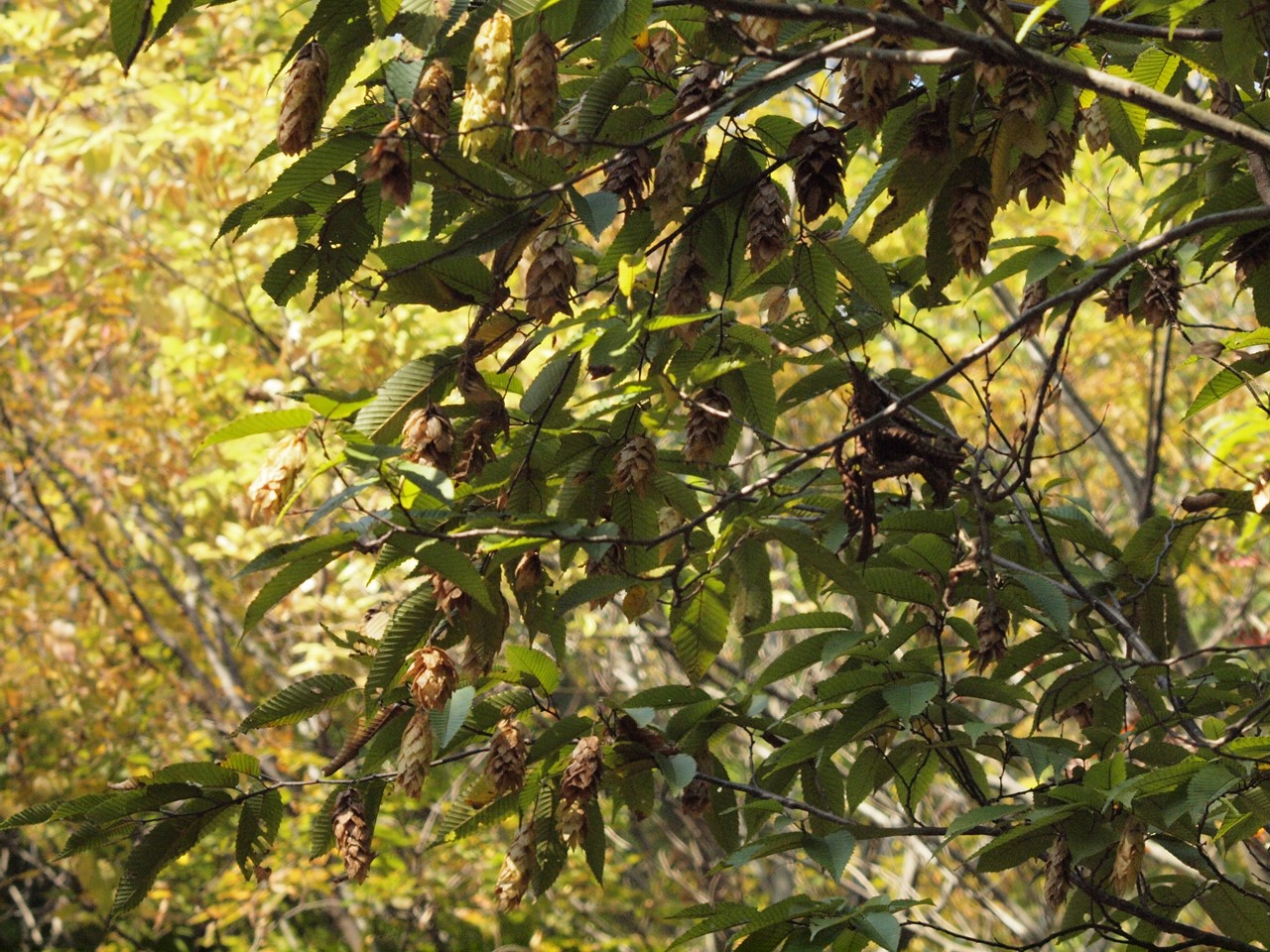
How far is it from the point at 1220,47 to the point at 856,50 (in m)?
0.55

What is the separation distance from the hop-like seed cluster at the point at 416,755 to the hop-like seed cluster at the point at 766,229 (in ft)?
2.20

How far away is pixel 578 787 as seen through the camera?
4.67 feet

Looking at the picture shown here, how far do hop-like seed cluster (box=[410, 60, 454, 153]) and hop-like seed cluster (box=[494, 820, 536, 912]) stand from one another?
85 centimetres

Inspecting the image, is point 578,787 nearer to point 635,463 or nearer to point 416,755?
point 416,755

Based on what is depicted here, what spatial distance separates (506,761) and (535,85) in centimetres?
82

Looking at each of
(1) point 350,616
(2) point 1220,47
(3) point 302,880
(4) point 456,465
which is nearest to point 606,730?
(4) point 456,465

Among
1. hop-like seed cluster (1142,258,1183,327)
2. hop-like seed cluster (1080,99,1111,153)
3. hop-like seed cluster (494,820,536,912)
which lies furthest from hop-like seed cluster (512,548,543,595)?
hop-like seed cluster (1142,258,1183,327)

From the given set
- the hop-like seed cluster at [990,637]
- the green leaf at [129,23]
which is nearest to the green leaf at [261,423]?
the green leaf at [129,23]

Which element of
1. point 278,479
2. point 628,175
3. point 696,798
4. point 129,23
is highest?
point 129,23

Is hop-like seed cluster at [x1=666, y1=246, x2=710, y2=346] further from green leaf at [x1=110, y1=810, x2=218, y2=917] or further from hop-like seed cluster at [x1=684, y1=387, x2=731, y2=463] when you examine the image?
green leaf at [x1=110, y1=810, x2=218, y2=917]

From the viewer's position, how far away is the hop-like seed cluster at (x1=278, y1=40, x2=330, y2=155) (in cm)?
121

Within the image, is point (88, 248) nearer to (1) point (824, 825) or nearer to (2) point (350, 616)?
(2) point (350, 616)

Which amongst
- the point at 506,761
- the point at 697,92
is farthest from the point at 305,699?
the point at 697,92

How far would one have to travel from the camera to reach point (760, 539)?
5.64 feet
